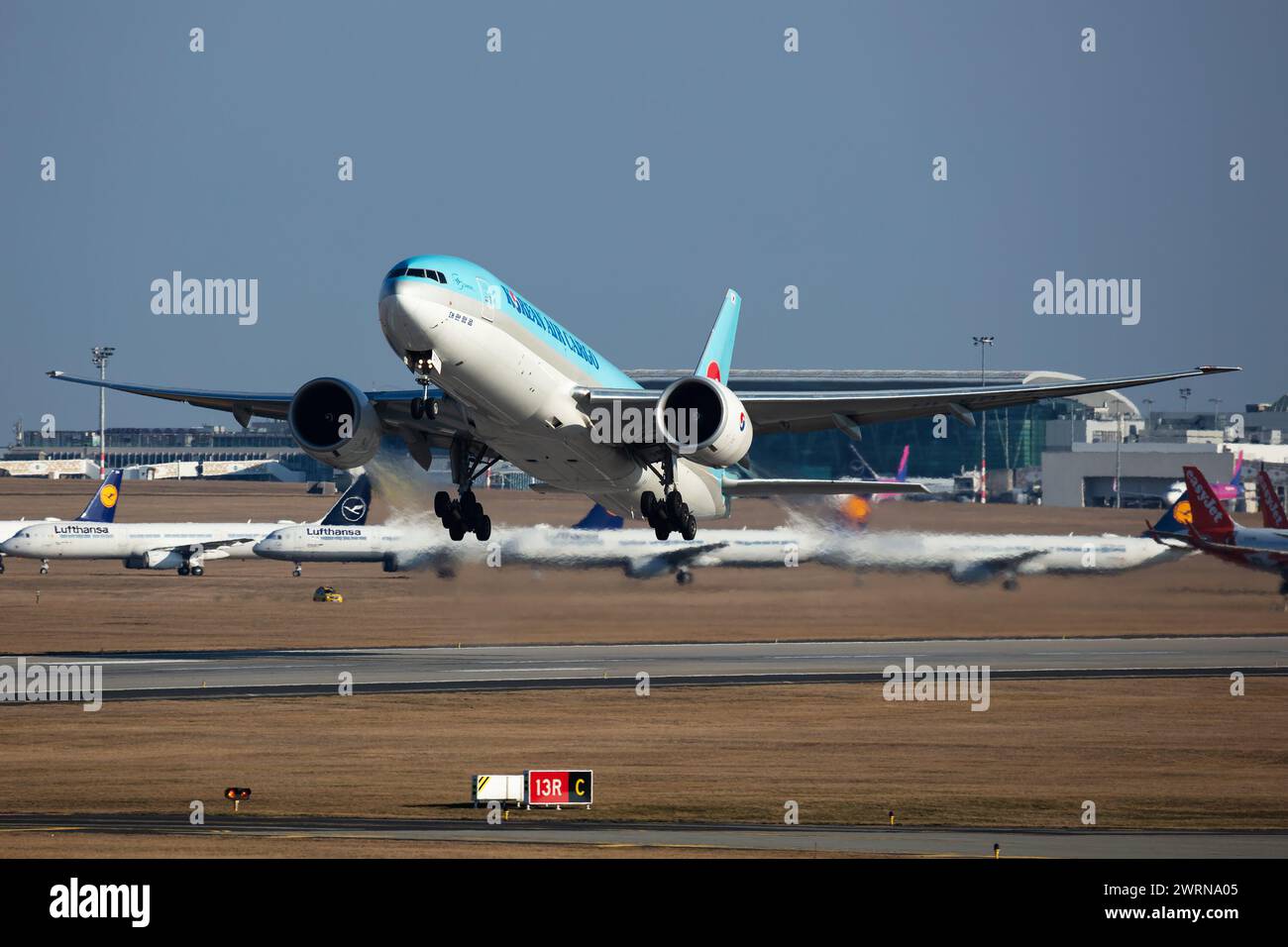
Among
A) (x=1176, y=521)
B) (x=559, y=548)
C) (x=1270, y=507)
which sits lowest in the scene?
(x=559, y=548)

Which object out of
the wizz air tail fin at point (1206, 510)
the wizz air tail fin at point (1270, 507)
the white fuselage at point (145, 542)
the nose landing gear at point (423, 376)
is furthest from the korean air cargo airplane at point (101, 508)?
the nose landing gear at point (423, 376)

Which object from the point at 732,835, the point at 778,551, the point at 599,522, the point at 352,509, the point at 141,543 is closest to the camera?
the point at 732,835

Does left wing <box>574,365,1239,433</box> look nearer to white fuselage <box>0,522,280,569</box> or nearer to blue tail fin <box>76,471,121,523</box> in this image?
white fuselage <box>0,522,280,569</box>

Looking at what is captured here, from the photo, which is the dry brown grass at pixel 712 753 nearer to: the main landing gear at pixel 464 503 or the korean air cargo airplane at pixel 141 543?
the main landing gear at pixel 464 503

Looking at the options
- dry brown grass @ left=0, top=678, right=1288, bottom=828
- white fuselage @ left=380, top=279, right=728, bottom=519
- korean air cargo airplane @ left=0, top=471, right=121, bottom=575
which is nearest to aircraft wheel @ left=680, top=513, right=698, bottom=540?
white fuselage @ left=380, top=279, right=728, bottom=519

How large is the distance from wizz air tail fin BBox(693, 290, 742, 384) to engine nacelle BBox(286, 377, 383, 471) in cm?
993

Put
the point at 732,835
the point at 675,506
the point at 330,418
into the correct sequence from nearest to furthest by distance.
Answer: the point at 732,835 → the point at 330,418 → the point at 675,506

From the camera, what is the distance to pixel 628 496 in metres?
42.2

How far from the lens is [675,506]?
41.2m

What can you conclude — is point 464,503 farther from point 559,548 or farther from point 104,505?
point 104,505

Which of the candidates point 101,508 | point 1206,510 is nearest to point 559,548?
point 1206,510

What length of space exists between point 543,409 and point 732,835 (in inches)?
434

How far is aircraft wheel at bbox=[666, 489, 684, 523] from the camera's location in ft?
135
